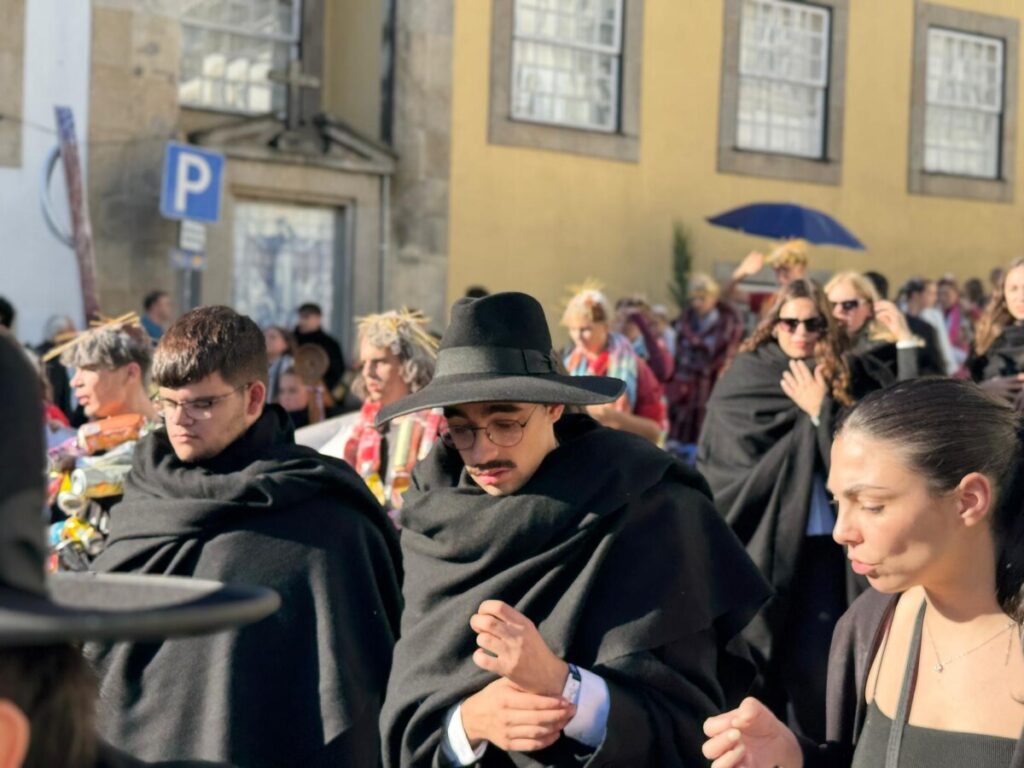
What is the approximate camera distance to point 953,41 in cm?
2148

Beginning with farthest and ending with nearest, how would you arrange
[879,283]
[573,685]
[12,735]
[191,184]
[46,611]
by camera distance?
[191,184] < [879,283] < [573,685] < [12,735] < [46,611]

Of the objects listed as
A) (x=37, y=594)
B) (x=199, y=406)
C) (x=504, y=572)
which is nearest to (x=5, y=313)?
(x=199, y=406)

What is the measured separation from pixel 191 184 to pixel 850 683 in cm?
1092

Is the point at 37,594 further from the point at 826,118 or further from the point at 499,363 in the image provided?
the point at 826,118

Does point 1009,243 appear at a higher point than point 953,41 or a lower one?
lower

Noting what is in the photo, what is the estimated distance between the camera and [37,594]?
62.8 inches

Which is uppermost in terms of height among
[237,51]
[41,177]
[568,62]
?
[568,62]

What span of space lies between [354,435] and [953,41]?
53.8 feet

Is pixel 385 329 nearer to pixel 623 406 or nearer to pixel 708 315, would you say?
pixel 623 406

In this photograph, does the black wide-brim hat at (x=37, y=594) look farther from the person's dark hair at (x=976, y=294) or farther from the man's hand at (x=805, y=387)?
the person's dark hair at (x=976, y=294)

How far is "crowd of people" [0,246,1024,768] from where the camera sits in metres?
3.10

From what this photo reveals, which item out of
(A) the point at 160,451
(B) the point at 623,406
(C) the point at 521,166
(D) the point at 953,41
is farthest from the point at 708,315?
(A) the point at 160,451

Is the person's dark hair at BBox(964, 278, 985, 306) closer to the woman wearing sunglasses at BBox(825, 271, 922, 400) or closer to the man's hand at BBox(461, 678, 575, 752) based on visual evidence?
the woman wearing sunglasses at BBox(825, 271, 922, 400)

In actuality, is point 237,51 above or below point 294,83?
above
